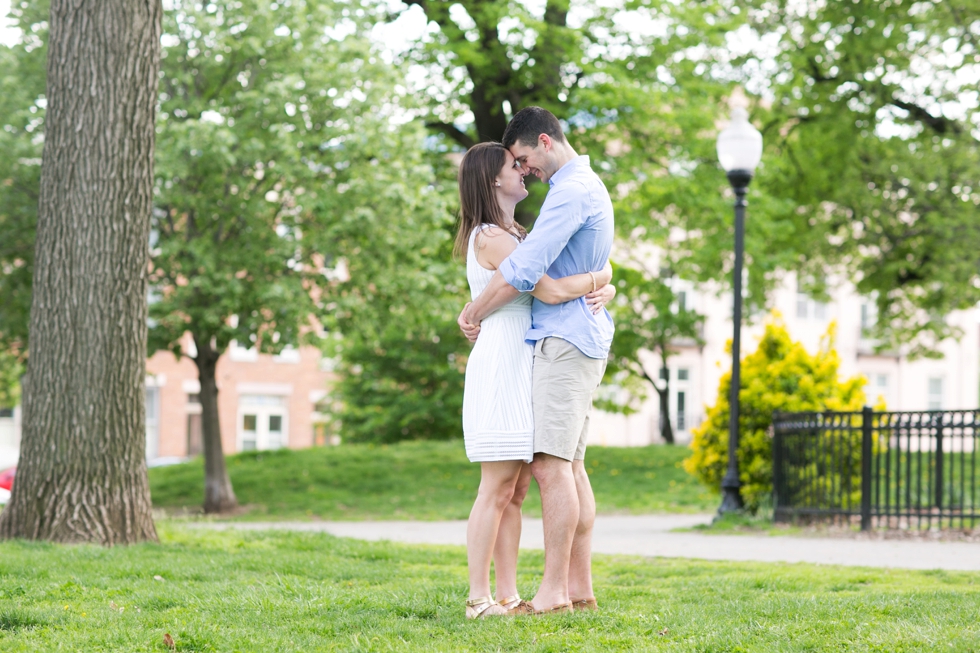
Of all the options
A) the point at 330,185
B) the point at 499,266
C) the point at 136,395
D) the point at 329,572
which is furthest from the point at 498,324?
the point at 330,185

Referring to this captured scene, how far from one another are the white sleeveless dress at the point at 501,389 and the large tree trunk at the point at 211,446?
1252cm

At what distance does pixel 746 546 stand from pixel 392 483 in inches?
389

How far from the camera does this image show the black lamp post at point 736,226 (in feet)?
33.8

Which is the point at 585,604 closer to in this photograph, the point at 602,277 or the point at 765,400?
the point at 602,277

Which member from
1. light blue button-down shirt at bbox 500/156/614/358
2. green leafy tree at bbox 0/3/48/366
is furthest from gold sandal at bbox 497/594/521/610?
green leafy tree at bbox 0/3/48/366

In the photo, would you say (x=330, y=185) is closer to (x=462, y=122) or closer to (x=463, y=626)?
(x=462, y=122)

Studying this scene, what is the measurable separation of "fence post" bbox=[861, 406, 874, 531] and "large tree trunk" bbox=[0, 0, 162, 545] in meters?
6.07

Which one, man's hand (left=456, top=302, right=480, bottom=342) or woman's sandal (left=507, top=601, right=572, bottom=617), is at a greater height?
man's hand (left=456, top=302, right=480, bottom=342)

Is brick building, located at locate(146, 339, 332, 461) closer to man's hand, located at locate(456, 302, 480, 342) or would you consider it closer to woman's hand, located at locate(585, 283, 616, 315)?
man's hand, located at locate(456, 302, 480, 342)

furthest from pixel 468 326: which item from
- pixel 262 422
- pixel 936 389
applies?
pixel 936 389

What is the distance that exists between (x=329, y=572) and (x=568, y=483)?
2.15 m

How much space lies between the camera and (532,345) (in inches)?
169

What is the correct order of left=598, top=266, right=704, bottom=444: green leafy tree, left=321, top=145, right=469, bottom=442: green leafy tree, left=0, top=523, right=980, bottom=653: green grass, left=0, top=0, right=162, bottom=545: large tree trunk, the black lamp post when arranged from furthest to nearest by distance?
left=598, top=266, right=704, bottom=444: green leafy tree
left=321, top=145, right=469, bottom=442: green leafy tree
the black lamp post
left=0, top=0, right=162, bottom=545: large tree trunk
left=0, top=523, right=980, bottom=653: green grass

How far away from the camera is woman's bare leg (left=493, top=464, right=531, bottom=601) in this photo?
4340mm
